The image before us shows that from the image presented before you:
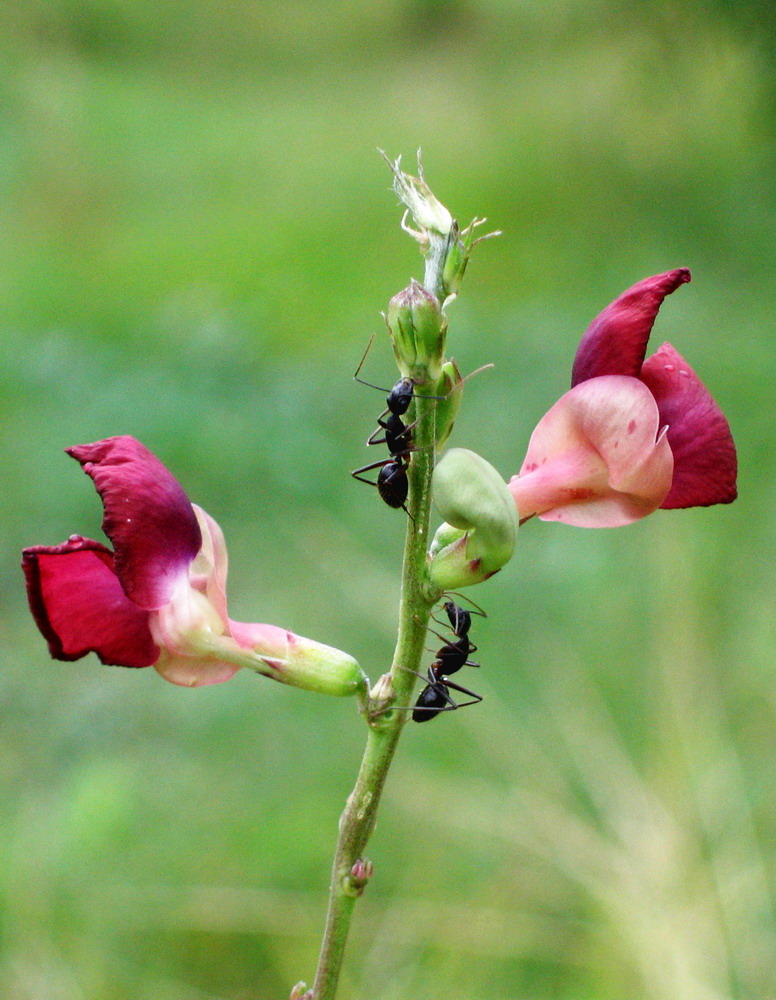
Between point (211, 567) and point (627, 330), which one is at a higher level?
point (627, 330)

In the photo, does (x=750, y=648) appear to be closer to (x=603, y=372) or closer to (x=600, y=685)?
(x=600, y=685)

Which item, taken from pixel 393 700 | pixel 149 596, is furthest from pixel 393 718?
pixel 149 596

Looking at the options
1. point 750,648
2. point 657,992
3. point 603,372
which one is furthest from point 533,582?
point 603,372

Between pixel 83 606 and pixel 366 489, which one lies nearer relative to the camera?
pixel 83 606

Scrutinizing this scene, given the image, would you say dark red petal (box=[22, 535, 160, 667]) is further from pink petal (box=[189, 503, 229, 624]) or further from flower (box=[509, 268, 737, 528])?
flower (box=[509, 268, 737, 528])

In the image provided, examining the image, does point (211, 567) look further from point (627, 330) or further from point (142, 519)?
point (627, 330)
